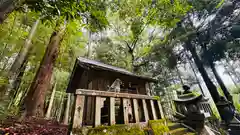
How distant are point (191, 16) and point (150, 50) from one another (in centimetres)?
459

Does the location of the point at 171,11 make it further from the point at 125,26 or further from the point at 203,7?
the point at 125,26

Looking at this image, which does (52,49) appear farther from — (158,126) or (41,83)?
(158,126)

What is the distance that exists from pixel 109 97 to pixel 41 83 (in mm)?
4191

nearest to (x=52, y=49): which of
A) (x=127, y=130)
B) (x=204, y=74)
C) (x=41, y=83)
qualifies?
(x=41, y=83)

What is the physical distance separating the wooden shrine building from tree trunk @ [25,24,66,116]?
1.28 meters

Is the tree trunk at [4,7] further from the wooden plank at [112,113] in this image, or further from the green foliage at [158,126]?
the green foliage at [158,126]

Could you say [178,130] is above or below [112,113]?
below

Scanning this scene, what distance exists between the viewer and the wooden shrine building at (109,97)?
1.97 metres

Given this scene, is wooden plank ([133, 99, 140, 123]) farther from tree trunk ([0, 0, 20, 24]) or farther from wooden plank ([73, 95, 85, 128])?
tree trunk ([0, 0, 20, 24])

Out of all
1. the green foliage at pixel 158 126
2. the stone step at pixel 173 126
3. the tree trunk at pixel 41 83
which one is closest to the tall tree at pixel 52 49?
the tree trunk at pixel 41 83

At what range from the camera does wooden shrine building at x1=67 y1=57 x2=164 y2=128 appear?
77.6 inches

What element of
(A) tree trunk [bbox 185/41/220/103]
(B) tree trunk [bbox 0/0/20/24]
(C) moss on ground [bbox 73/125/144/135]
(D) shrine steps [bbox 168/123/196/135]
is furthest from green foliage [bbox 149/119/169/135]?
(A) tree trunk [bbox 185/41/220/103]

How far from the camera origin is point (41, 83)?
4707mm

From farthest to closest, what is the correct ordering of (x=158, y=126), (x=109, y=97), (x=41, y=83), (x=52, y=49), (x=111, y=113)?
(x=52, y=49)
(x=41, y=83)
(x=158, y=126)
(x=109, y=97)
(x=111, y=113)
